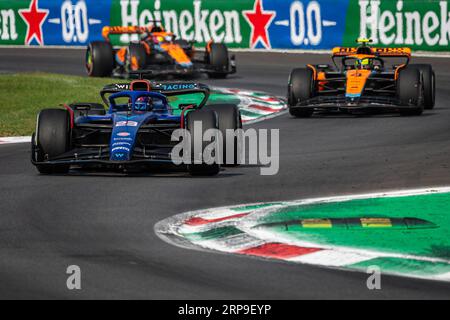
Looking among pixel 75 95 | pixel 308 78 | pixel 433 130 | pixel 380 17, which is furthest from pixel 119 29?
pixel 433 130

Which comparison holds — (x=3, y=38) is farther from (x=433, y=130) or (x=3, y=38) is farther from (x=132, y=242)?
(x=132, y=242)

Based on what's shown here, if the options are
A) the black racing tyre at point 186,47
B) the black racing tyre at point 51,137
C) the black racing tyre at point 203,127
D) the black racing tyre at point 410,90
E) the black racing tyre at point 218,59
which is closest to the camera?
the black racing tyre at point 203,127

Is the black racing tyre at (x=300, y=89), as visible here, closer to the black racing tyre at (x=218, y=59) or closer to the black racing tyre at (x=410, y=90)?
the black racing tyre at (x=410, y=90)

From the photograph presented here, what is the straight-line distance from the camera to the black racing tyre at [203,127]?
1297 centimetres

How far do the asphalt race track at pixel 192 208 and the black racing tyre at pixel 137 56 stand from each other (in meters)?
7.33

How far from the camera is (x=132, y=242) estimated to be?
944cm

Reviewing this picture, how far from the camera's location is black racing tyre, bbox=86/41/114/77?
28344 mm

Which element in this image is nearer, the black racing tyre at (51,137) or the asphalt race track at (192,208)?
the asphalt race track at (192,208)

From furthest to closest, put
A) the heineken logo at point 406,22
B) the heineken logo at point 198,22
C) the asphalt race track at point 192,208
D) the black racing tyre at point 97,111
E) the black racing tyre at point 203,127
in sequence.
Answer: the heineken logo at point 198,22 < the heineken logo at point 406,22 < the black racing tyre at point 97,111 < the black racing tyre at point 203,127 < the asphalt race track at point 192,208

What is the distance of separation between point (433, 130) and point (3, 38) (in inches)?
944

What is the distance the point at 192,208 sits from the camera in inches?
437

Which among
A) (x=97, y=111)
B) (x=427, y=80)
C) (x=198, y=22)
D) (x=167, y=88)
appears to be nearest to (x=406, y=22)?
(x=198, y=22)

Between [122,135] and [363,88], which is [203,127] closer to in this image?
[122,135]

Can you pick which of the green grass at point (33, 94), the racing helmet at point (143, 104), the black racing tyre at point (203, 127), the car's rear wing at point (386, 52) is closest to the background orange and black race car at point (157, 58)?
the green grass at point (33, 94)
